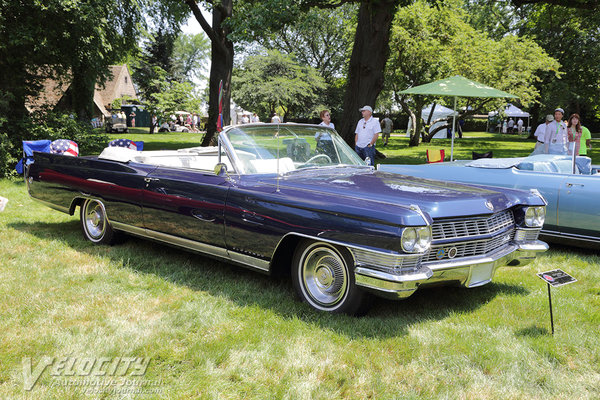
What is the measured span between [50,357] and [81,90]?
15.5m

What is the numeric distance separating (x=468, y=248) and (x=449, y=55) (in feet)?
61.7

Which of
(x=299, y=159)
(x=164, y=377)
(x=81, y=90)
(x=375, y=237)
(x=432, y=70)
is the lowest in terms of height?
(x=164, y=377)

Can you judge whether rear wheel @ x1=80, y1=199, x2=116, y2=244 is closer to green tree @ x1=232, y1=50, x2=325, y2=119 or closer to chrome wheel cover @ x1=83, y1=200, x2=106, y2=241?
chrome wheel cover @ x1=83, y1=200, x2=106, y2=241

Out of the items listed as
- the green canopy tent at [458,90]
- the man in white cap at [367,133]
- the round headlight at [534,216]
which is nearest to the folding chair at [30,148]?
the man in white cap at [367,133]

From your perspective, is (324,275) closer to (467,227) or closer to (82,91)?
(467,227)

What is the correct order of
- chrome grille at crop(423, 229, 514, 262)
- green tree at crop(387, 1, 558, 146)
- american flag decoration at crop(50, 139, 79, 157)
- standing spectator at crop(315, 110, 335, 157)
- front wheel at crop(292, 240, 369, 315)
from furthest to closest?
green tree at crop(387, 1, 558, 146) < american flag decoration at crop(50, 139, 79, 157) < standing spectator at crop(315, 110, 335, 157) < front wheel at crop(292, 240, 369, 315) < chrome grille at crop(423, 229, 514, 262)

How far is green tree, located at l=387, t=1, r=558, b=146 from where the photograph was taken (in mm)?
20641

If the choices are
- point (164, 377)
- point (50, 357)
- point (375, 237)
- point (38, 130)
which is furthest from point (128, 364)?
point (38, 130)

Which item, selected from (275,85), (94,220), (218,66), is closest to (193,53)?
(275,85)

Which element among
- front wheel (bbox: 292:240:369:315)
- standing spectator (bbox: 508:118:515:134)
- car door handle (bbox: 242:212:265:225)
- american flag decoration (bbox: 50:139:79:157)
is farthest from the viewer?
standing spectator (bbox: 508:118:515:134)

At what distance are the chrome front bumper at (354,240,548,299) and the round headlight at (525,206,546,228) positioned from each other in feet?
0.82

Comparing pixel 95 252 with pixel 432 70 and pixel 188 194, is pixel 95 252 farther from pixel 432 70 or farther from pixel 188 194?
pixel 432 70

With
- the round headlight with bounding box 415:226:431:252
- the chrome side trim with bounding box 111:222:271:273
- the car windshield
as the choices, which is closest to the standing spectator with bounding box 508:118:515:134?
the car windshield

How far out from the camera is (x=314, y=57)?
46.5m
